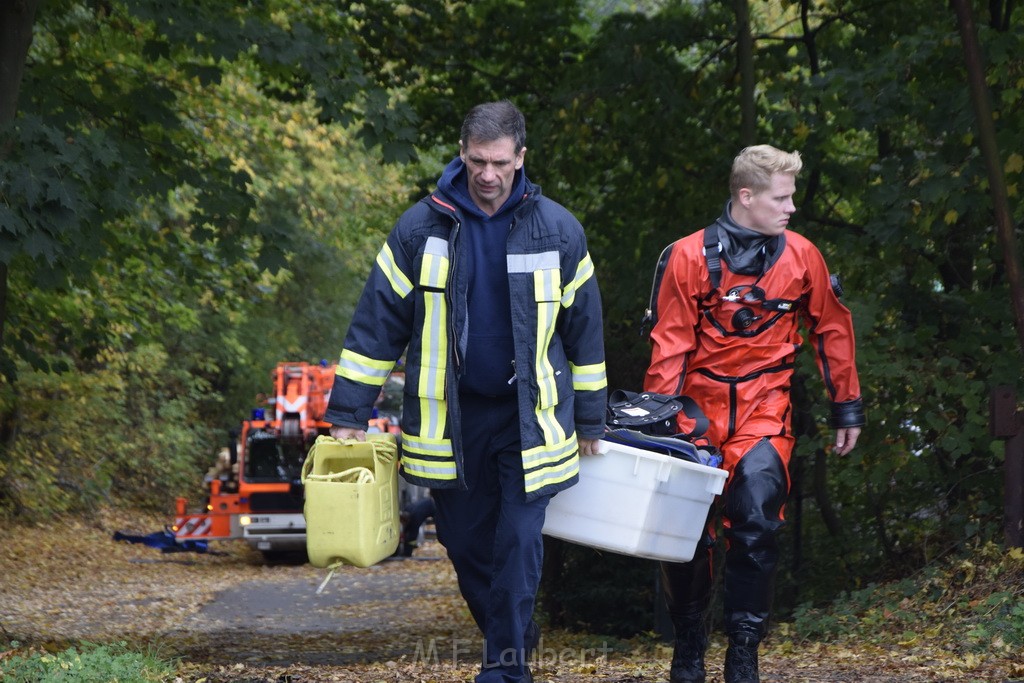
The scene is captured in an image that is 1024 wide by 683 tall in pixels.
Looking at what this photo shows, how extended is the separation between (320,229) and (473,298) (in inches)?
883

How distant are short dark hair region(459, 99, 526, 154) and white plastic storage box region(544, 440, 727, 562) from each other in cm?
113

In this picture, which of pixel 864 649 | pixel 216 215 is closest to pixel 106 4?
pixel 216 215

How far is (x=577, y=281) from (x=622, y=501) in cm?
80

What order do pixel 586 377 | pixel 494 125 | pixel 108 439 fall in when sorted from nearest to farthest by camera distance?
pixel 494 125 < pixel 586 377 < pixel 108 439

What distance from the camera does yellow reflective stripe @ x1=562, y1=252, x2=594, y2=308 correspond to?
15.1 feet

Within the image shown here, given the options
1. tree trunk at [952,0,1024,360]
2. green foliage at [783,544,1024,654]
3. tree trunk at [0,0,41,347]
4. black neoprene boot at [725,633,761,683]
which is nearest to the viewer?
black neoprene boot at [725,633,761,683]

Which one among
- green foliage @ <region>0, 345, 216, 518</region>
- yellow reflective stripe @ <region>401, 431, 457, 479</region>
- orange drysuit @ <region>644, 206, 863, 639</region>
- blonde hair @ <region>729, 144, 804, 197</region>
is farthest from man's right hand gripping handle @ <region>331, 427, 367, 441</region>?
green foliage @ <region>0, 345, 216, 518</region>

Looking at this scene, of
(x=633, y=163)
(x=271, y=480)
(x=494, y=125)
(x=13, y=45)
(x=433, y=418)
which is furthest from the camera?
(x=271, y=480)

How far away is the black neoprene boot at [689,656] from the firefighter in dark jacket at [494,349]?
0.91 meters

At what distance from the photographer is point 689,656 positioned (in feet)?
17.5

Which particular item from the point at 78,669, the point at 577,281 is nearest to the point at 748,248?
the point at 577,281

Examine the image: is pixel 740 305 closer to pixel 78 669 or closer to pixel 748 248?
pixel 748 248

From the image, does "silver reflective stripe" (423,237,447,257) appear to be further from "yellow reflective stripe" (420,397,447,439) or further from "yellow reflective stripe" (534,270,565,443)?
"yellow reflective stripe" (420,397,447,439)

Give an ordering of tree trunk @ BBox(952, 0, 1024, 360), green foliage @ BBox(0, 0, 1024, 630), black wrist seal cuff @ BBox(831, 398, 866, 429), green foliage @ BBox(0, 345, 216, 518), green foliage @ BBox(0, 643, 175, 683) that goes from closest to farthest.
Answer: green foliage @ BBox(0, 643, 175, 683)
black wrist seal cuff @ BBox(831, 398, 866, 429)
tree trunk @ BBox(952, 0, 1024, 360)
green foliage @ BBox(0, 0, 1024, 630)
green foliage @ BBox(0, 345, 216, 518)
